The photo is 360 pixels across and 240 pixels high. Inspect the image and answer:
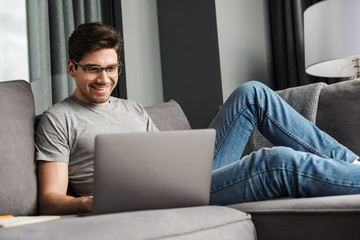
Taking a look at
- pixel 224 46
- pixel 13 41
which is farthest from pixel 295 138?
pixel 13 41

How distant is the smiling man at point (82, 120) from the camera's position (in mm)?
1322

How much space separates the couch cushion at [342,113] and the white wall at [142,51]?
1298 mm

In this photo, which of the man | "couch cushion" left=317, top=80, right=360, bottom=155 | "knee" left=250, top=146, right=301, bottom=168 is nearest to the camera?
"knee" left=250, top=146, right=301, bottom=168

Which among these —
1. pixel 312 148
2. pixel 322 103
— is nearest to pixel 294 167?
pixel 312 148

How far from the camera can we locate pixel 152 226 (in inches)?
30.5

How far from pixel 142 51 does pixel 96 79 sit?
133cm

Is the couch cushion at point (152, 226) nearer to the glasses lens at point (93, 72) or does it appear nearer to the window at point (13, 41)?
the glasses lens at point (93, 72)

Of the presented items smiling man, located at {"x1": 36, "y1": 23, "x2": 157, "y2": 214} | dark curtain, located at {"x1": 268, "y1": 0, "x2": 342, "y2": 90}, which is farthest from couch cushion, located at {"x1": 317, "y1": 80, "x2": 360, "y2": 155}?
dark curtain, located at {"x1": 268, "y1": 0, "x2": 342, "y2": 90}

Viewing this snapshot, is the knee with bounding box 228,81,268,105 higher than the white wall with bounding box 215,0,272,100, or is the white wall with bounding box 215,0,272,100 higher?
the white wall with bounding box 215,0,272,100

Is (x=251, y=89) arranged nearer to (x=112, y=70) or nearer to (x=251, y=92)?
(x=251, y=92)

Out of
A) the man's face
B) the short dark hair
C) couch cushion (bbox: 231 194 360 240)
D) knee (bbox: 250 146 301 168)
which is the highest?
the short dark hair

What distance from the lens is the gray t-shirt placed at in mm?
1356

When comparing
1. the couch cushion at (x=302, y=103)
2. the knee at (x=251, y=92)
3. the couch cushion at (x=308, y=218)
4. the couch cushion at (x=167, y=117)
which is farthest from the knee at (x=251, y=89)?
the couch cushion at (x=308, y=218)

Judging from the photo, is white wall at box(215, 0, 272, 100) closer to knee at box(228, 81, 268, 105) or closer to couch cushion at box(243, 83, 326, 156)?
couch cushion at box(243, 83, 326, 156)
